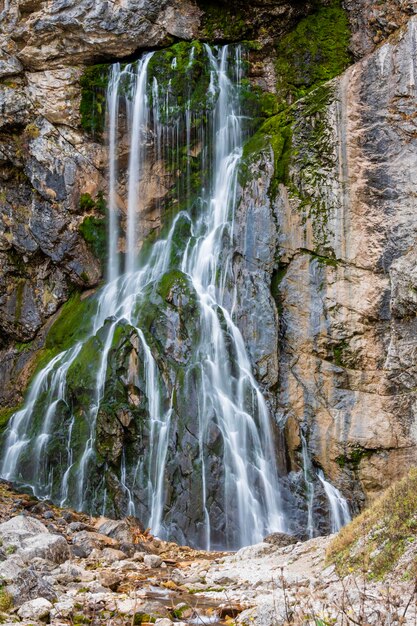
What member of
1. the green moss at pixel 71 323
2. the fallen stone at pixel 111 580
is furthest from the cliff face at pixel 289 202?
the fallen stone at pixel 111 580

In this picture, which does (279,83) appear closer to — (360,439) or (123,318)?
(123,318)

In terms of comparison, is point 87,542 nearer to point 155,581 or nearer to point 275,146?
point 155,581

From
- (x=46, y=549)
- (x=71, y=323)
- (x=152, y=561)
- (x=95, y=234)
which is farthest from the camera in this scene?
(x=95, y=234)

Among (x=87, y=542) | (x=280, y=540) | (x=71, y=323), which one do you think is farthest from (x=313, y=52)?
(x=87, y=542)

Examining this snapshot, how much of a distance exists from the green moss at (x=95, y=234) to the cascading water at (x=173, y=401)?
3.55ft

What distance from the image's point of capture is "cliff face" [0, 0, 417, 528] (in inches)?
645

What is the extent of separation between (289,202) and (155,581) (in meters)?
11.9

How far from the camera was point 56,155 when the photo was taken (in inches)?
845

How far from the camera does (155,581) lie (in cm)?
892

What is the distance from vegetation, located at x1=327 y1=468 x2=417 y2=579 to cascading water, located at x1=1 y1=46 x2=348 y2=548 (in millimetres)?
5628

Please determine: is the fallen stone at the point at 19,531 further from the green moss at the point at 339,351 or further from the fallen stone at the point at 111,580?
the green moss at the point at 339,351

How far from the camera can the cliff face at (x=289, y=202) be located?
16.4m

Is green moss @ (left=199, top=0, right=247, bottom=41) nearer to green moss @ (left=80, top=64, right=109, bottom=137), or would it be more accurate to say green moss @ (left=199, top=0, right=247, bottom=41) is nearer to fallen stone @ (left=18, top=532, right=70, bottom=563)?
green moss @ (left=80, top=64, right=109, bottom=137)

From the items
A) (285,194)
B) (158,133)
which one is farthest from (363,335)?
(158,133)
